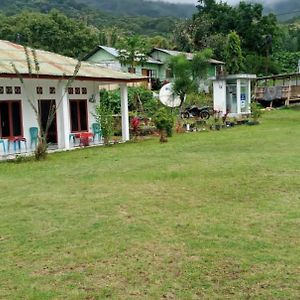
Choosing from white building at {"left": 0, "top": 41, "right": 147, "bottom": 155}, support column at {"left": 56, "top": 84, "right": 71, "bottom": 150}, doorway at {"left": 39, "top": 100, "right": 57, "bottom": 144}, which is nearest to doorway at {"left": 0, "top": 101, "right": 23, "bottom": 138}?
white building at {"left": 0, "top": 41, "right": 147, "bottom": 155}

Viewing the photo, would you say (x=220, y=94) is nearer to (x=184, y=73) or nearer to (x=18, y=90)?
(x=184, y=73)

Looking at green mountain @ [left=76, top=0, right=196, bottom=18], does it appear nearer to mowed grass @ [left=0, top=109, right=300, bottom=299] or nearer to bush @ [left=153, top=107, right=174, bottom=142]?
bush @ [left=153, top=107, right=174, bottom=142]

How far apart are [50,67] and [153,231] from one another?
1180 cm

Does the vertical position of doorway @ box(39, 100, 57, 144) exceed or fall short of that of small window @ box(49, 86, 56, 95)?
it falls short

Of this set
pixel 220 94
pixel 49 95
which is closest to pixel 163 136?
pixel 49 95

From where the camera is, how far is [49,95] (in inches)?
684

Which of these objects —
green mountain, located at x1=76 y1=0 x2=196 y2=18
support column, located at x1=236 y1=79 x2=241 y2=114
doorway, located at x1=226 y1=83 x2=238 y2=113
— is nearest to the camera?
support column, located at x1=236 y1=79 x2=241 y2=114

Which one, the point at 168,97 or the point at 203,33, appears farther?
the point at 203,33

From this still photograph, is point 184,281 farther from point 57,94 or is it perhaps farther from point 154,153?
point 57,94

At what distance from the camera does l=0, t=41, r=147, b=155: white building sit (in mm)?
15719

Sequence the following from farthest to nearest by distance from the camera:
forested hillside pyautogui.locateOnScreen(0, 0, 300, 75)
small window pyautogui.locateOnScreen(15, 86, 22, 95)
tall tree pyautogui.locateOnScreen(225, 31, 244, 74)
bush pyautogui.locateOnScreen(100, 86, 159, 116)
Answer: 1. forested hillside pyautogui.locateOnScreen(0, 0, 300, 75)
2. tall tree pyautogui.locateOnScreen(225, 31, 244, 74)
3. bush pyautogui.locateOnScreen(100, 86, 159, 116)
4. small window pyautogui.locateOnScreen(15, 86, 22, 95)

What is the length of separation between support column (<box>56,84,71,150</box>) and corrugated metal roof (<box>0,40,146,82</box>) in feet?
2.51

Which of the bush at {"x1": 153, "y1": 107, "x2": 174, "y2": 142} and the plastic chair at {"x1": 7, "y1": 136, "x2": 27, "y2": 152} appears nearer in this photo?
the plastic chair at {"x1": 7, "y1": 136, "x2": 27, "y2": 152}

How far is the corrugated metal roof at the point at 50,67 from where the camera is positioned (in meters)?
15.0
